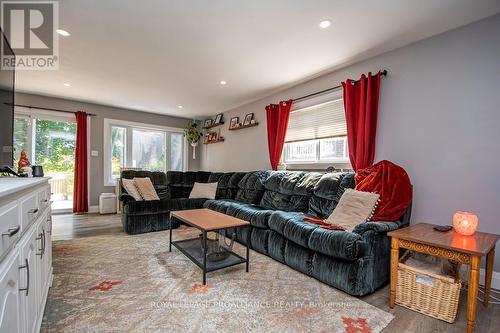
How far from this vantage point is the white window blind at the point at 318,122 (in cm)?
331

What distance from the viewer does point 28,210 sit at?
1151 mm

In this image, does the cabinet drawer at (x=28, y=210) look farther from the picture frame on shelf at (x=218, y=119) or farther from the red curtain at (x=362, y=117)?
the picture frame on shelf at (x=218, y=119)

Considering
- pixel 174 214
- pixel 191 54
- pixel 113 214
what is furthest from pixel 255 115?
pixel 113 214

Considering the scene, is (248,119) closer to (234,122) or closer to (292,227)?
(234,122)

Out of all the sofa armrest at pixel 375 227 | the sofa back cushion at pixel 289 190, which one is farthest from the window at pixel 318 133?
the sofa armrest at pixel 375 227

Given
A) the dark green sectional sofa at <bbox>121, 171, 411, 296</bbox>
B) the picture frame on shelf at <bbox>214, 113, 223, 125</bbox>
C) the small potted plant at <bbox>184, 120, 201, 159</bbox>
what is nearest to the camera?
the dark green sectional sofa at <bbox>121, 171, 411, 296</bbox>

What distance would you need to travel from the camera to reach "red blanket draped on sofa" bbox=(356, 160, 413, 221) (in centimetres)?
226

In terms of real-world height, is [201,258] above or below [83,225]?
above

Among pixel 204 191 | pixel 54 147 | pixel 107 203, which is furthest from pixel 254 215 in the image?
pixel 54 147

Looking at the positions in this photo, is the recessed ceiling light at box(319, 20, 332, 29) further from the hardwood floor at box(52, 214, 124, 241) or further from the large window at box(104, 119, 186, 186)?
the large window at box(104, 119, 186, 186)

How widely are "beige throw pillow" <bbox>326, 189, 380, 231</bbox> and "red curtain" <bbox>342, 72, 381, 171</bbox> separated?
0.59 m

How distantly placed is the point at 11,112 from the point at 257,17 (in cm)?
216

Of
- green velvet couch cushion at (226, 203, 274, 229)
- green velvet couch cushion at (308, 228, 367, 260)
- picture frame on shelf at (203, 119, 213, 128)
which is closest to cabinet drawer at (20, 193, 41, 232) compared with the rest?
green velvet couch cushion at (308, 228, 367, 260)

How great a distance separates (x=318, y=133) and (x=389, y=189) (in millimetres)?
1481
